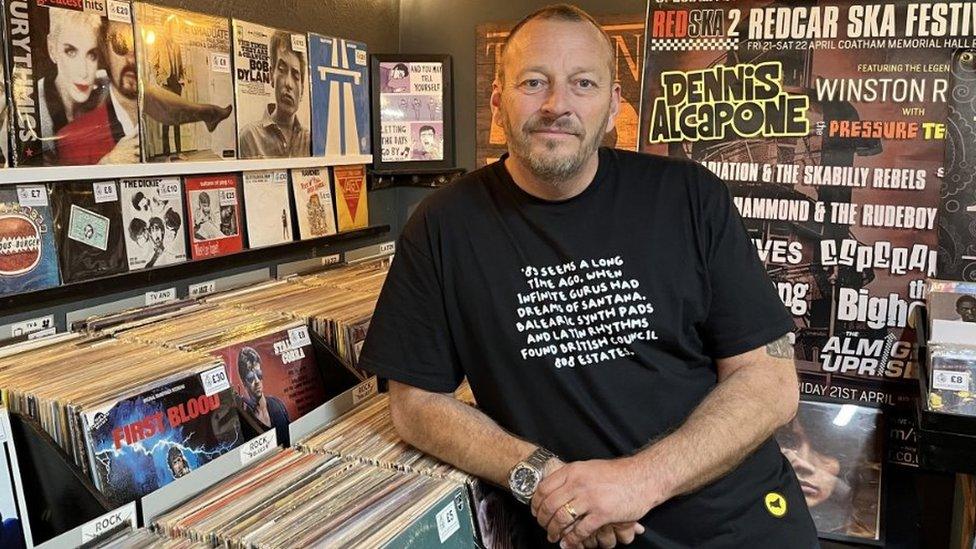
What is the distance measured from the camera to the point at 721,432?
1414mm

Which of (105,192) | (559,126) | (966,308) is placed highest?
(559,126)

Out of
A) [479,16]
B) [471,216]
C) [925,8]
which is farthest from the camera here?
[479,16]

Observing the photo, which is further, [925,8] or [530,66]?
[925,8]

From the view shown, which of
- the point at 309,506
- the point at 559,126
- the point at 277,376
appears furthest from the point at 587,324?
the point at 277,376

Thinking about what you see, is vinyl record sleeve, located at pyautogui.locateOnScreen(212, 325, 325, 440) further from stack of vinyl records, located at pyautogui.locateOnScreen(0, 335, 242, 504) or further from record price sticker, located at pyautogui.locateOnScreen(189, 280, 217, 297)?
record price sticker, located at pyautogui.locateOnScreen(189, 280, 217, 297)

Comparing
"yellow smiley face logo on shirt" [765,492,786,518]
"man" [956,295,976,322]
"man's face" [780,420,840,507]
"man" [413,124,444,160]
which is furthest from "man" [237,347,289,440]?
"man" [956,295,976,322]

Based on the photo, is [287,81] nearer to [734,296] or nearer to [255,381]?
[255,381]

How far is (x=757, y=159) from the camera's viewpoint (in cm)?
239

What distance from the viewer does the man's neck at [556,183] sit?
1516 mm

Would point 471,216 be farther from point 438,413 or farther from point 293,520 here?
point 293,520

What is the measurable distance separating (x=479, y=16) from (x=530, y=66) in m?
1.46

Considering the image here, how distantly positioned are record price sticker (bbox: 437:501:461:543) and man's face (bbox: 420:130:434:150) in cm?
175

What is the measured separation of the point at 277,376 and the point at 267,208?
709 millimetres

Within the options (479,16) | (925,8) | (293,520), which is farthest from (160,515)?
(925,8)
